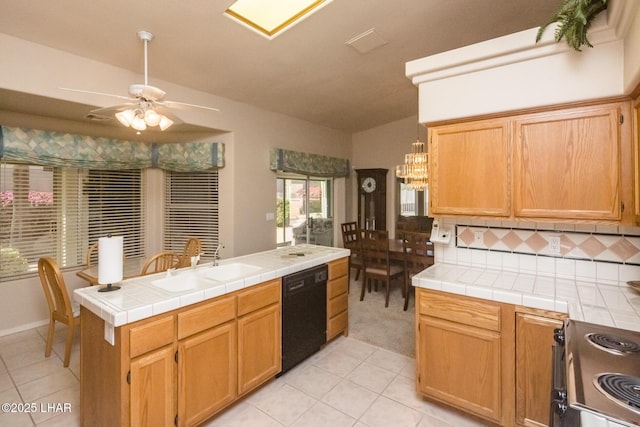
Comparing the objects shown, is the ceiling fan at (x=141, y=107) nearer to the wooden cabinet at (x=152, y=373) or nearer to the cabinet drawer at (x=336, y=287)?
the wooden cabinet at (x=152, y=373)

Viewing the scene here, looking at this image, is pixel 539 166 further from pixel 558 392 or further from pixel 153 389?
pixel 153 389

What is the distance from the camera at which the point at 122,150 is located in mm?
3977

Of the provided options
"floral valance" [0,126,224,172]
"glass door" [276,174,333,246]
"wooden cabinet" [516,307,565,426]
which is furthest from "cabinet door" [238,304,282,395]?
"glass door" [276,174,333,246]

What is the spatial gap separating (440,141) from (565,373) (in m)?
1.62

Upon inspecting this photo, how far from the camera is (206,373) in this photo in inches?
75.3

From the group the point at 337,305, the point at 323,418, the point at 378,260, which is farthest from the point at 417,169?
the point at 323,418

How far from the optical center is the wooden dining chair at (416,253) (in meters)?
3.82

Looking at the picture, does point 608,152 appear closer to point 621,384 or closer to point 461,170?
point 461,170

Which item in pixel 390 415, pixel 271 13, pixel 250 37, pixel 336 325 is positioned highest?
pixel 271 13

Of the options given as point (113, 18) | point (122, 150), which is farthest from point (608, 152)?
point (122, 150)

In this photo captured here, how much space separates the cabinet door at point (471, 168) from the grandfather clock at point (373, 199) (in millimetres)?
3708

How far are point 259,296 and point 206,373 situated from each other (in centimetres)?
58

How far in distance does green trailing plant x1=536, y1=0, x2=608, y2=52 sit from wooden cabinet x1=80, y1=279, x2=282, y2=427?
2408mm

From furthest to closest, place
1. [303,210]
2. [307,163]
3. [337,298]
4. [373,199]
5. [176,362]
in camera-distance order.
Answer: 1. [373,199]
2. [303,210]
3. [307,163]
4. [337,298]
5. [176,362]
